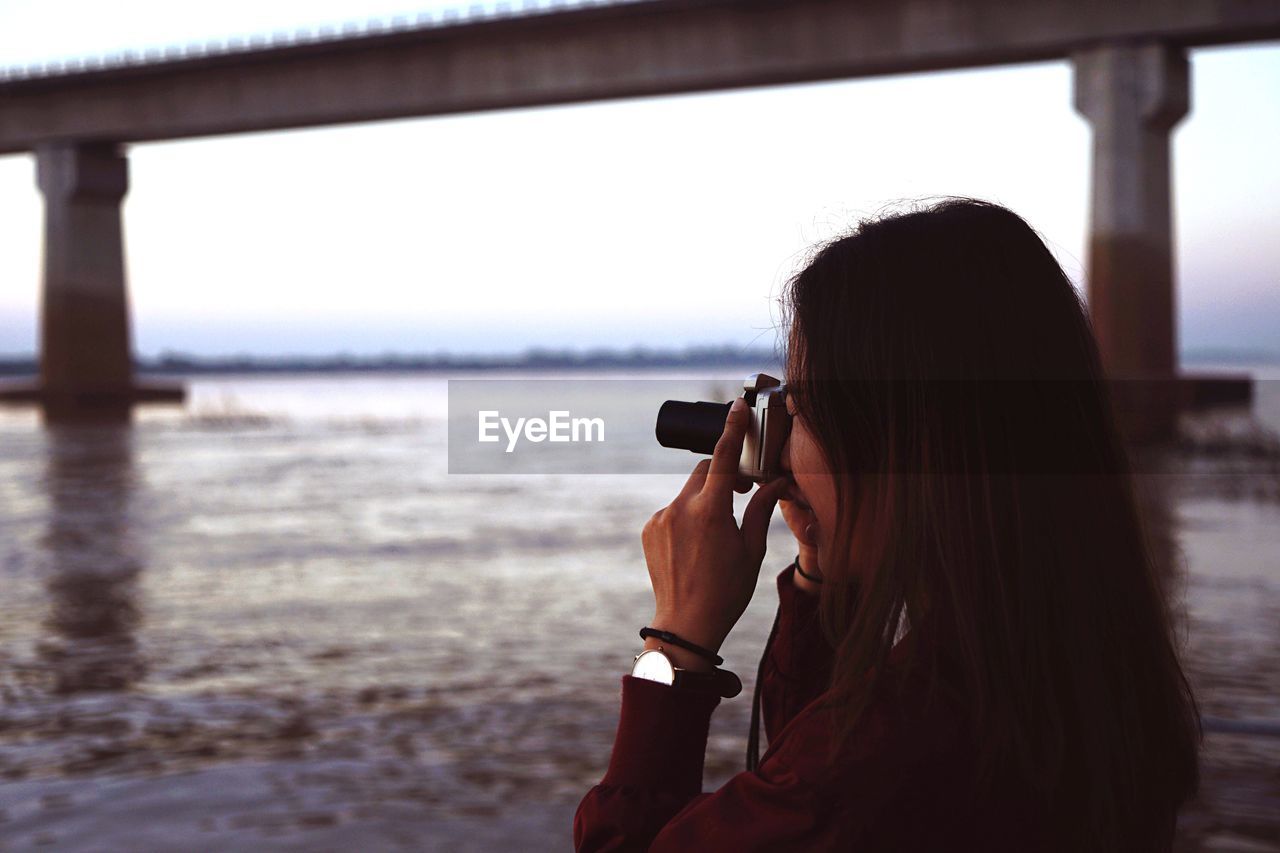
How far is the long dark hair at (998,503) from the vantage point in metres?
1.01

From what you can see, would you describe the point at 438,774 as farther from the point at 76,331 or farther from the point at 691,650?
the point at 76,331

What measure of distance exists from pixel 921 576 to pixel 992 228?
1.05 feet

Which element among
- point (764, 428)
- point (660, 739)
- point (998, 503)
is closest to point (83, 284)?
point (764, 428)

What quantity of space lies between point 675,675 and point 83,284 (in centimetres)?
3183

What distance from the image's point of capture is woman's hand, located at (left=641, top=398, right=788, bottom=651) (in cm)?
116

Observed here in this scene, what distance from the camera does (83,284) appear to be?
97.0ft

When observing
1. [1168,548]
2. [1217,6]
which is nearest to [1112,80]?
[1217,6]

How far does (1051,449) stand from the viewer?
3.49ft

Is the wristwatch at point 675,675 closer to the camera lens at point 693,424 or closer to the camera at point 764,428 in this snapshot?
the camera at point 764,428

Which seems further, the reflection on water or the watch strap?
the reflection on water

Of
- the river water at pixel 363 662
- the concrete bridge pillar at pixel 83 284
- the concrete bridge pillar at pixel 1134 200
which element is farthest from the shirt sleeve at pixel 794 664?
the concrete bridge pillar at pixel 83 284

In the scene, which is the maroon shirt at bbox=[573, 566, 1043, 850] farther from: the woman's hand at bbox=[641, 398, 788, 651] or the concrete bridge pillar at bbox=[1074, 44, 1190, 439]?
the concrete bridge pillar at bbox=[1074, 44, 1190, 439]

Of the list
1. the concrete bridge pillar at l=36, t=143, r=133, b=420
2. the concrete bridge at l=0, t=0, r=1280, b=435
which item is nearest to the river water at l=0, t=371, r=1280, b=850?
the concrete bridge at l=0, t=0, r=1280, b=435

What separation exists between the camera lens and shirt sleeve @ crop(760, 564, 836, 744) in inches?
9.0
